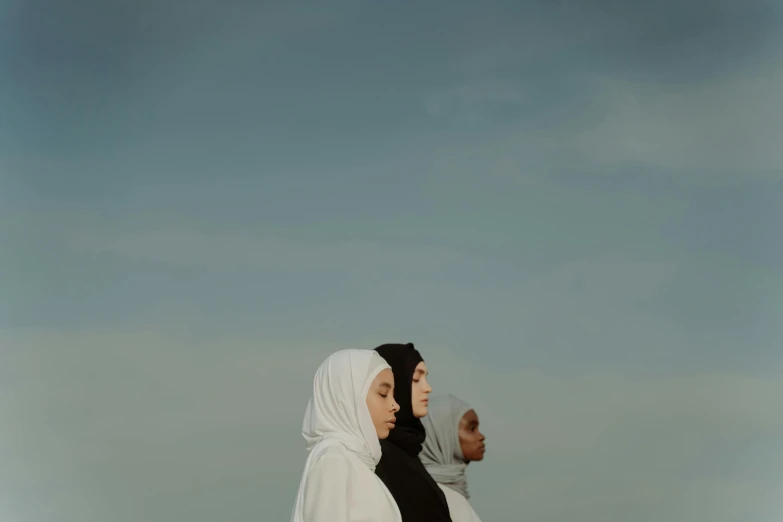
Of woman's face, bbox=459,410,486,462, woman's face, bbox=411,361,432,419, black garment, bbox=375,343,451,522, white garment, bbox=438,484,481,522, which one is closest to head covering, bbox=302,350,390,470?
black garment, bbox=375,343,451,522

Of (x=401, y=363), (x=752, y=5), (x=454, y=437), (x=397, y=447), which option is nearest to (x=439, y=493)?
(x=397, y=447)

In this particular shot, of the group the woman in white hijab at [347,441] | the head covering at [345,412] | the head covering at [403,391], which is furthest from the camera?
the head covering at [403,391]

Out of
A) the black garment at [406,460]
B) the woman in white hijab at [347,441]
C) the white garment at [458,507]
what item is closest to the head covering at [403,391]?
the black garment at [406,460]

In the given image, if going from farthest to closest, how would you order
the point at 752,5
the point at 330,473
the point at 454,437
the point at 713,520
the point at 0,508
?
the point at 752,5, the point at 713,520, the point at 0,508, the point at 454,437, the point at 330,473

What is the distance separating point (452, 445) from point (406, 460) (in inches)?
32.0

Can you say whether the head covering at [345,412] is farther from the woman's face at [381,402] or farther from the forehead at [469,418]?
the forehead at [469,418]

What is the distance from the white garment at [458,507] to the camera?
408 cm

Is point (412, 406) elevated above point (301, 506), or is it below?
above

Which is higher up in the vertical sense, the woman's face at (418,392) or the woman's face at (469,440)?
the woman's face at (418,392)

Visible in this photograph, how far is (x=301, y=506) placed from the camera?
107 inches

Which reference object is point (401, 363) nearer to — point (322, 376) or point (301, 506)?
point (322, 376)

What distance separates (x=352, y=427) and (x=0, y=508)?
3776 millimetres

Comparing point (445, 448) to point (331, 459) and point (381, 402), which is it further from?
point (331, 459)

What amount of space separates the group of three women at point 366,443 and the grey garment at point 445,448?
2.21 ft
